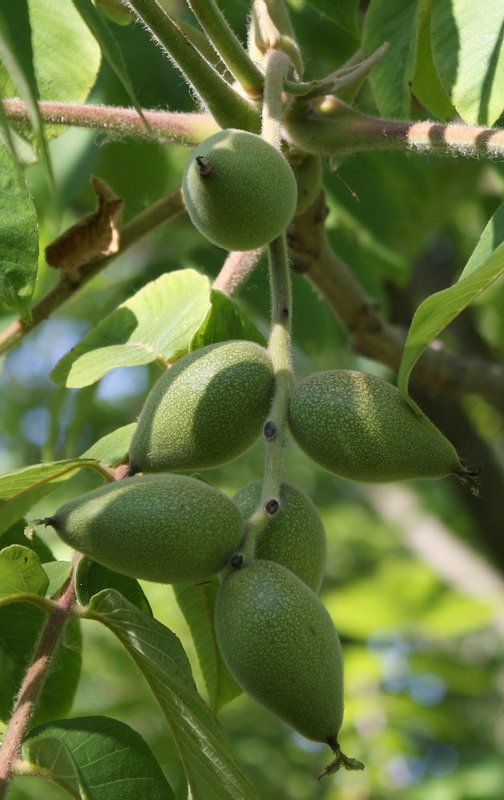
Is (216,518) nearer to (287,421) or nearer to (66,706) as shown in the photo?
(287,421)

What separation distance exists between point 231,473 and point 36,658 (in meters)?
3.87

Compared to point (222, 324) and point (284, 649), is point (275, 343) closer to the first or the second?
point (222, 324)

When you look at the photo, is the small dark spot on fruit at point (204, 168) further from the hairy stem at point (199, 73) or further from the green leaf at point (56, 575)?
the green leaf at point (56, 575)

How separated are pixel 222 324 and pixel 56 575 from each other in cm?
52

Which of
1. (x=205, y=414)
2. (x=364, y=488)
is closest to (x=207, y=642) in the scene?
(x=205, y=414)

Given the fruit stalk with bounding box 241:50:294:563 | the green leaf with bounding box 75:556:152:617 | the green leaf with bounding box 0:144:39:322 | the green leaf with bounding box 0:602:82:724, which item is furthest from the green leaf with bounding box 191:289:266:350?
the green leaf with bounding box 0:602:82:724

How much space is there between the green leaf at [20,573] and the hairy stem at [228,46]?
888mm

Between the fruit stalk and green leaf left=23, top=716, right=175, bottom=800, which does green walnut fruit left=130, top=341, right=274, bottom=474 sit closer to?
the fruit stalk

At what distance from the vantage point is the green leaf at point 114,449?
4.86ft

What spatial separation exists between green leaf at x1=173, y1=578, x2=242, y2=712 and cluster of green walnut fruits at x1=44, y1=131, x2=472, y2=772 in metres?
0.38

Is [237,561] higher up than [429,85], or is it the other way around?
[237,561]

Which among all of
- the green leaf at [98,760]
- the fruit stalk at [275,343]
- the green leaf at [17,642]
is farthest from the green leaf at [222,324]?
the green leaf at [98,760]

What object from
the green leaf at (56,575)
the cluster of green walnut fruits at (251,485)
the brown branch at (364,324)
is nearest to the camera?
the cluster of green walnut fruits at (251,485)

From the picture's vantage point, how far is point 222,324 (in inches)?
64.3
